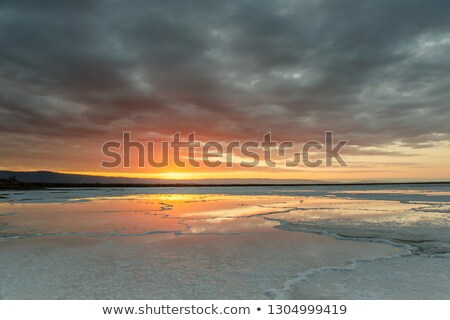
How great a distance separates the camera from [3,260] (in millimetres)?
7305

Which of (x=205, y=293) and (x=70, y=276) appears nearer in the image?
(x=205, y=293)

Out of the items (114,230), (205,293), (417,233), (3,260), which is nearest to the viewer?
(205,293)

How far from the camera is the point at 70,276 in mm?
6156

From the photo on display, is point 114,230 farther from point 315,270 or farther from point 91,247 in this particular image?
point 315,270

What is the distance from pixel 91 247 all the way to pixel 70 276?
8.67ft

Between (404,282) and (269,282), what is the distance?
8.07 feet

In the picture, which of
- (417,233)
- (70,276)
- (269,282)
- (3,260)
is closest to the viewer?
(269,282)

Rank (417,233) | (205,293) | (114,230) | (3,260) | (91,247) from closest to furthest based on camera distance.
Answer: (205,293), (3,260), (91,247), (417,233), (114,230)
